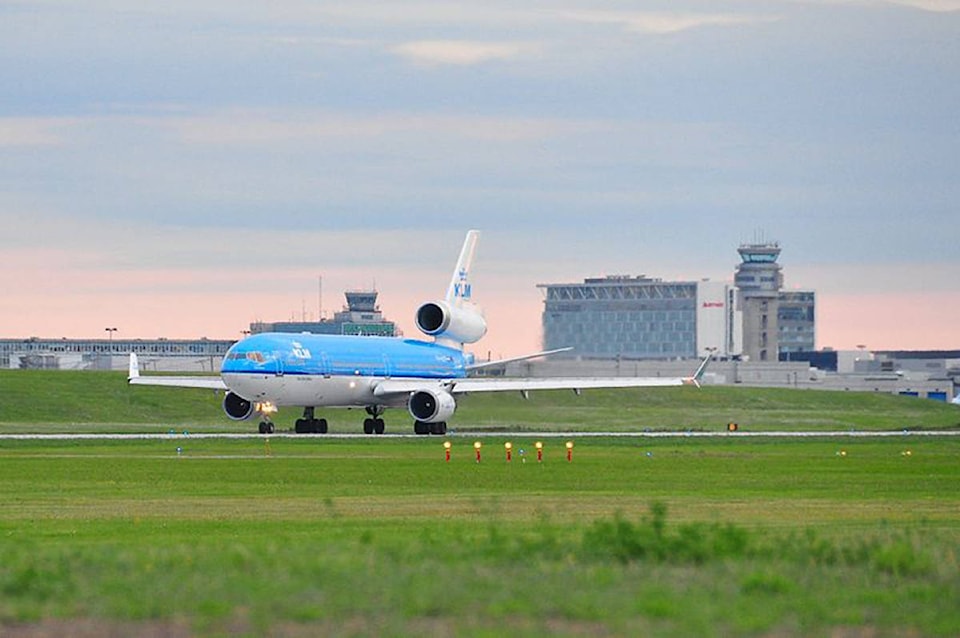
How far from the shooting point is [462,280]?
106m

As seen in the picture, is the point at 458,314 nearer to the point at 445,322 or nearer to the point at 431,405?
the point at 445,322

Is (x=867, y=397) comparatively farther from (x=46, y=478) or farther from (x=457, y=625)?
(x=457, y=625)

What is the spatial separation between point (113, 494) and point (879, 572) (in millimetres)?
25087

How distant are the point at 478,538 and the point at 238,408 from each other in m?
67.2

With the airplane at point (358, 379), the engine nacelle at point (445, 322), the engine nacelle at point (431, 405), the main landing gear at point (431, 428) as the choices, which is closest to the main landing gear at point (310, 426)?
the airplane at point (358, 379)

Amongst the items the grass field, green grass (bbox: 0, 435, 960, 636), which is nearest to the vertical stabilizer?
the grass field

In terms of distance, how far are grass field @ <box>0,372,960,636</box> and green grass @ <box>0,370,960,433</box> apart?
25.0m

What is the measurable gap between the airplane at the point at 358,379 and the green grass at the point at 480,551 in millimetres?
32668

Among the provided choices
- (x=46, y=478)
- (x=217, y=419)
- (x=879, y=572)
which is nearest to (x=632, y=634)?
(x=879, y=572)

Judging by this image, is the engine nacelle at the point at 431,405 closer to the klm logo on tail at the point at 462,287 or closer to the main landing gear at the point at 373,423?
the main landing gear at the point at 373,423

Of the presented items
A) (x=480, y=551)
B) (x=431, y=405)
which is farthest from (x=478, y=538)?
(x=431, y=405)

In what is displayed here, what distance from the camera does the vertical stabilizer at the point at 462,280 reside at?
105m

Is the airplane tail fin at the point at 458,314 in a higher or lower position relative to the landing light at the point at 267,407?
higher

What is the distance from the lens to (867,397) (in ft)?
521
